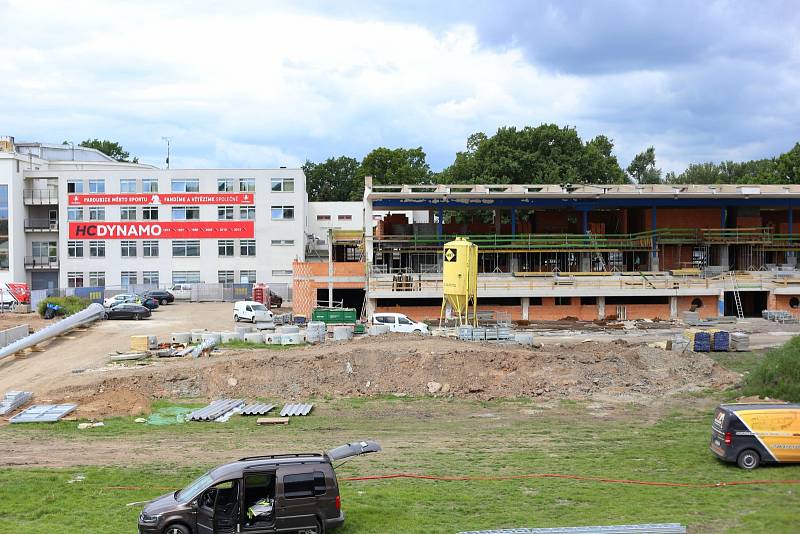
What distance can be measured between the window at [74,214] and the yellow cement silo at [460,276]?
4257cm

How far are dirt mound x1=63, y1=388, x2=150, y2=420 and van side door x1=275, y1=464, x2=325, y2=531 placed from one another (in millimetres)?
14386

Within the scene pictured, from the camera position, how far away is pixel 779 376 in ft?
82.9

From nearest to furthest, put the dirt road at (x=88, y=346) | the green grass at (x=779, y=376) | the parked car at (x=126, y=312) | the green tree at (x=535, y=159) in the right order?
the green grass at (x=779, y=376), the dirt road at (x=88, y=346), the parked car at (x=126, y=312), the green tree at (x=535, y=159)

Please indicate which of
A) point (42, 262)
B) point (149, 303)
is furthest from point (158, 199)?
point (149, 303)

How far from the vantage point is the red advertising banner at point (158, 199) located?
233ft

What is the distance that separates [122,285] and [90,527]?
60212mm

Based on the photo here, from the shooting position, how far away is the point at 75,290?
6494cm

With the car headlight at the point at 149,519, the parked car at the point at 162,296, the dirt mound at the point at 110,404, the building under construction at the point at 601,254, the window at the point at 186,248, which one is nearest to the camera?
the car headlight at the point at 149,519

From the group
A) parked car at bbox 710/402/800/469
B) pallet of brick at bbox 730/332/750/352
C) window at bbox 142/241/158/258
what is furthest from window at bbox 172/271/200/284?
parked car at bbox 710/402/800/469

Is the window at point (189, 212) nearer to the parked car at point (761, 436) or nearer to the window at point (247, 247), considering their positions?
the window at point (247, 247)

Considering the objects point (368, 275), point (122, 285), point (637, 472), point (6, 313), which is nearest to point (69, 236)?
point (122, 285)

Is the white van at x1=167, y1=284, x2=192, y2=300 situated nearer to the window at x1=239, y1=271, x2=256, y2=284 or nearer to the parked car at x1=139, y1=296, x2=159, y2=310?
the window at x1=239, y1=271, x2=256, y2=284

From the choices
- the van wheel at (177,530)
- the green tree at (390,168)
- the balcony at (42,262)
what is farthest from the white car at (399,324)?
the green tree at (390,168)

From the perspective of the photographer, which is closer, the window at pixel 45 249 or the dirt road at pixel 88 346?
the dirt road at pixel 88 346
